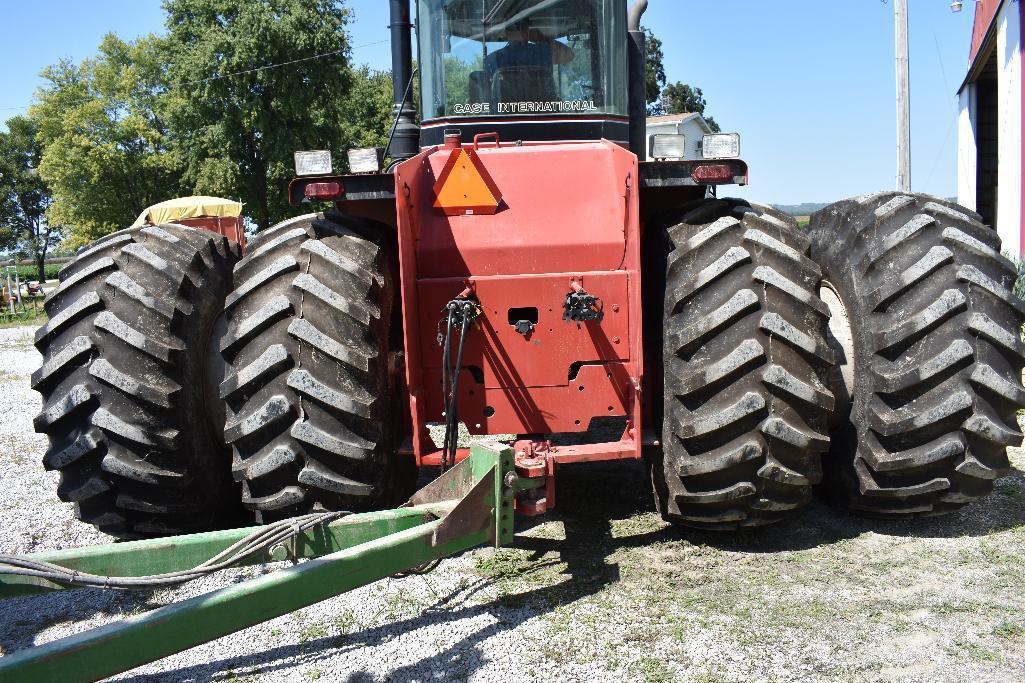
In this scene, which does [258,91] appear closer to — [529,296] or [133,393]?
[133,393]

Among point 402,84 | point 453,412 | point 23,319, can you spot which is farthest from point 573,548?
point 23,319

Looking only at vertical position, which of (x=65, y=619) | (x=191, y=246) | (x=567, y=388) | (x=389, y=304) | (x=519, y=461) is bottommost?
(x=65, y=619)

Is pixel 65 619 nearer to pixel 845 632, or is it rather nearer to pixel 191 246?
pixel 191 246

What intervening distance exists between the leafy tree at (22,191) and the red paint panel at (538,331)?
224 ft

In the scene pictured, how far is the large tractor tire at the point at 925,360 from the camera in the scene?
417cm

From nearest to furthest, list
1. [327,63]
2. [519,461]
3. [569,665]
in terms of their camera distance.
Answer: [569,665]
[519,461]
[327,63]

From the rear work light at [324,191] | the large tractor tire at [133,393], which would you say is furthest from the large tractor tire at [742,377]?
the large tractor tire at [133,393]

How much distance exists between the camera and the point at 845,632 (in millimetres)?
3580

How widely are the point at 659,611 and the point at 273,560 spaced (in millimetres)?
1636

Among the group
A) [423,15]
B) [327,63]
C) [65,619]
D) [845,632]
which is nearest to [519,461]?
[845,632]

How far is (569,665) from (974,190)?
20184 mm

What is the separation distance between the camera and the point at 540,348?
426cm

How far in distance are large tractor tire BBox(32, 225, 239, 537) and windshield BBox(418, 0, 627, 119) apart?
178cm

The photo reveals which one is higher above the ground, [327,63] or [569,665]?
[327,63]
